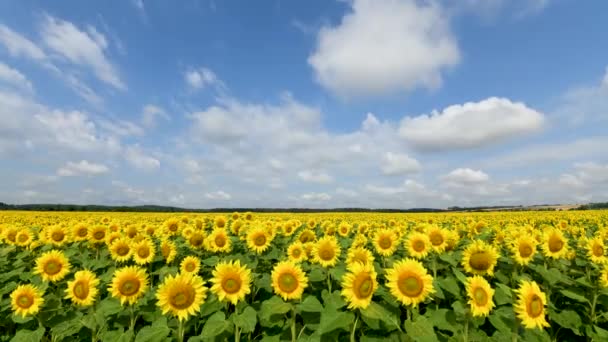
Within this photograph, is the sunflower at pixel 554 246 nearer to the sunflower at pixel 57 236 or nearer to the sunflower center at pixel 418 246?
the sunflower center at pixel 418 246

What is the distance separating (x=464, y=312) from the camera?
3.94 m

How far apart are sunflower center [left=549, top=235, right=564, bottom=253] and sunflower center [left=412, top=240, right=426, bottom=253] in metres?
2.23

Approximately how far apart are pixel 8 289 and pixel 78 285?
1977 millimetres

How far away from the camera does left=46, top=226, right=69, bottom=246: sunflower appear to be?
8555mm

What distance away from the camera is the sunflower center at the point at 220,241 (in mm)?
7199

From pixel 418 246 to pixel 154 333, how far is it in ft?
14.0

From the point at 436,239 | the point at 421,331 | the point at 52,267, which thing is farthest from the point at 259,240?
the point at 421,331

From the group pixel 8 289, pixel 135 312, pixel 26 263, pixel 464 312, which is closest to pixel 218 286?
pixel 135 312

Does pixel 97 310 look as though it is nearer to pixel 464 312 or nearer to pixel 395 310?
pixel 395 310

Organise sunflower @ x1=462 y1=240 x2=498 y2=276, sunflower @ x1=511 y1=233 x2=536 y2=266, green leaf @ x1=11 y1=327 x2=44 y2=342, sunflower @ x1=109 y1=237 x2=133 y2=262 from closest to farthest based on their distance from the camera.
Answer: green leaf @ x1=11 y1=327 x2=44 y2=342 → sunflower @ x1=462 y1=240 x2=498 y2=276 → sunflower @ x1=511 y1=233 x2=536 y2=266 → sunflower @ x1=109 y1=237 x2=133 y2=262

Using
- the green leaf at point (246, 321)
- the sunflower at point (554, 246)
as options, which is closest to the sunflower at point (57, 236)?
the green leaf at point (246, 321)

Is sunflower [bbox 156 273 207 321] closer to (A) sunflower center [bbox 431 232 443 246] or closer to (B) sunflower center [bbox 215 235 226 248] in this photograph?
(B) sunflower center [bbox 215 235 226 248]

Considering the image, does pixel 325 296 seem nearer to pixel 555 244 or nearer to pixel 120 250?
pixel 555 244

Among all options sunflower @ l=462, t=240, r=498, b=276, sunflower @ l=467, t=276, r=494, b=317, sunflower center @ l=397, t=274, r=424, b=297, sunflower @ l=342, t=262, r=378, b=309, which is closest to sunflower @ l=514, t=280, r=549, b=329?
sunflower @ l=467, t=276, r=494, b=317
